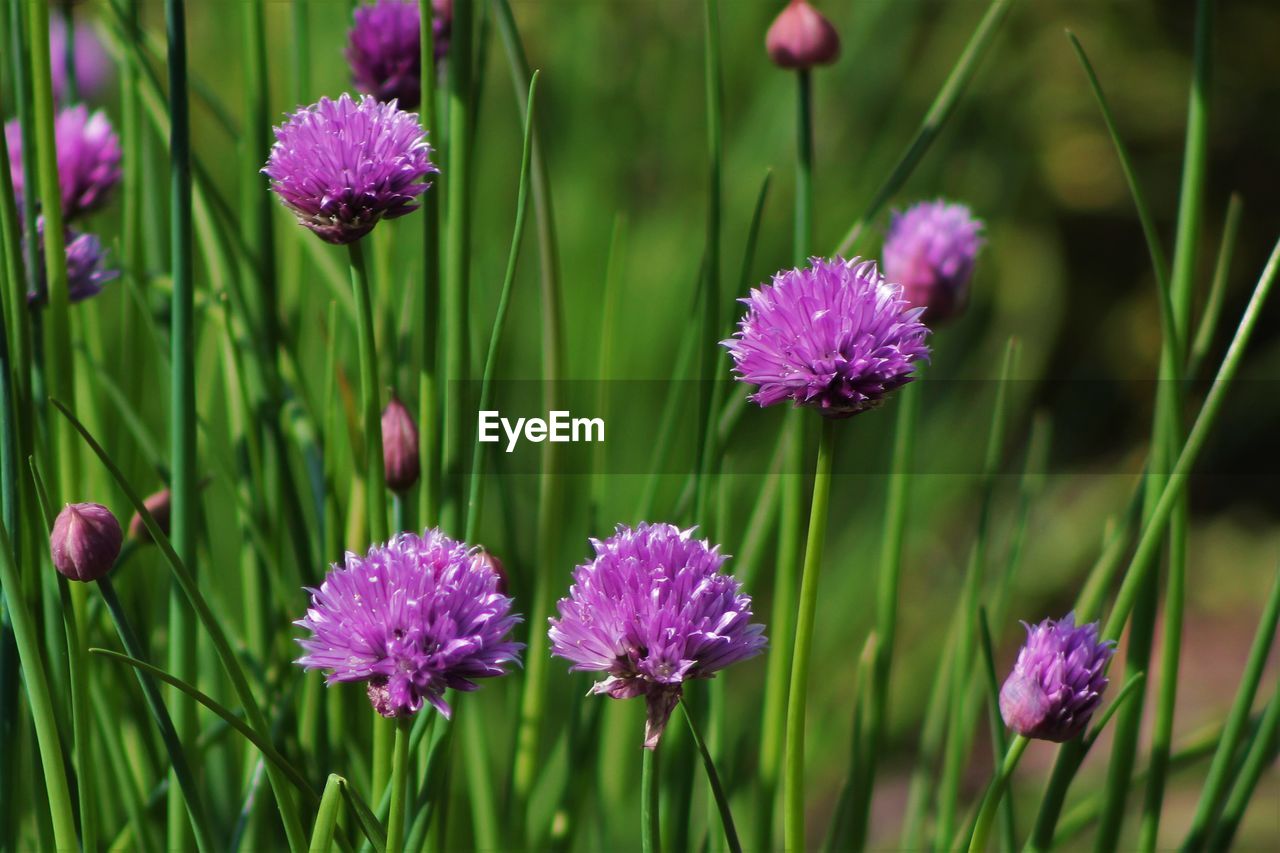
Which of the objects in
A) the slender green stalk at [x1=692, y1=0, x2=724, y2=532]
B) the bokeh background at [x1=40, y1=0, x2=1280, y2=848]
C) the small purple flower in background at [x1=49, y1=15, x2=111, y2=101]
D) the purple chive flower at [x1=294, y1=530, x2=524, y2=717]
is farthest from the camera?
the bokeh background at [x1=40, y1=0, x2=1280, y2=848]

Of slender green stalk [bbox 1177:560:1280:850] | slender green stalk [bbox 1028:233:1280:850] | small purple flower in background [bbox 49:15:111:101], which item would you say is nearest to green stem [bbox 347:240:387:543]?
slender green stalk [bbox 1028:233:1280:850]

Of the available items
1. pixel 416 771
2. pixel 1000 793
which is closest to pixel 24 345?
pixel 416 771

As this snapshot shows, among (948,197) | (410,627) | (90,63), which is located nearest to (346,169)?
(410,627)

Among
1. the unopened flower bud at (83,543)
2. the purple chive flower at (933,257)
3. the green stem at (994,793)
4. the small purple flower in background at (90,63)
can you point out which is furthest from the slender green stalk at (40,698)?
the small purple flower in background at (90,63)

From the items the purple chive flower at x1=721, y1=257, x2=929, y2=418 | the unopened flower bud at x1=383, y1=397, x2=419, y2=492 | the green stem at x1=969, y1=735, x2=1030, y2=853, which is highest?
the purple chive flower at x1=721, y1=257, x2=929, y2=418

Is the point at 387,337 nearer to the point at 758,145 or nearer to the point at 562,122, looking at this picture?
the point at 758,145

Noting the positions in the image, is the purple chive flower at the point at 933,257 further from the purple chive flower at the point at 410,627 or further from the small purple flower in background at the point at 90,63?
the small purple flower in background at the point at 90,63

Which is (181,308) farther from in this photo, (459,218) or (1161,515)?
(1161,515)

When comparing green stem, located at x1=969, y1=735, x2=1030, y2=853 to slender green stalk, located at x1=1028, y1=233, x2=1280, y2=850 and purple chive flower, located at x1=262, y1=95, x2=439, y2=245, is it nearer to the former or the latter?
Result: slender green stalk, located at x1=1028, y1=233, x2=1280, y2=850
